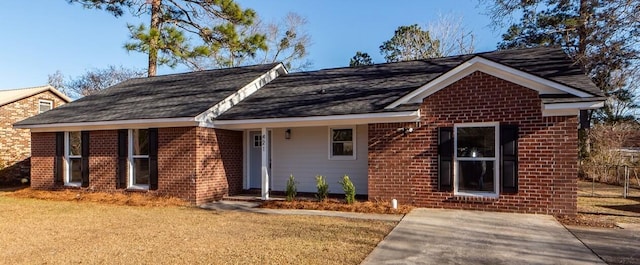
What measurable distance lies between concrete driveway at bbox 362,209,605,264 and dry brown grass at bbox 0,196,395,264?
388 millimetres

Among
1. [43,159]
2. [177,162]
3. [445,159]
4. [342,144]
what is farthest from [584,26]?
[43,159]

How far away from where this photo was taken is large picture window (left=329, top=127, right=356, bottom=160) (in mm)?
11734

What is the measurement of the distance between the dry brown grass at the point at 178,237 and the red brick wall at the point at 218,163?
57.7 inches

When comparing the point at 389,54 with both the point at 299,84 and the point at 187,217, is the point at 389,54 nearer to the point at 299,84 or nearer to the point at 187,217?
the point at 299,84

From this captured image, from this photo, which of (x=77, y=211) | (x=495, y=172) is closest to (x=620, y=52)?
(x=495, y=172)

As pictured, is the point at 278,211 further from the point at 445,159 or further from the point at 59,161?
the point at 59,161

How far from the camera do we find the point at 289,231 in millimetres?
7262

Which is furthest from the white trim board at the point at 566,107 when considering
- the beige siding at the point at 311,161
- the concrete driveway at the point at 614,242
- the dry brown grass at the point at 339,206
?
the beige siding at the point at 311,161

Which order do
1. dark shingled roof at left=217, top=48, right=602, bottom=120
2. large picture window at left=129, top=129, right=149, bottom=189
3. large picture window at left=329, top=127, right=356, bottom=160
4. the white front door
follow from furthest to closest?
the white front door → large picture window at left=129, top=129, right=149, bottom=189 → large picture window at left=329, top=127, right=356, bottom=160 → dark shingled roof at left=217, top=48, right=602, bottom=120

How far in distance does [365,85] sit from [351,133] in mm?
1502

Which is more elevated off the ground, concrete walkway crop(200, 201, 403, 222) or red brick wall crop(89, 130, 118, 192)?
red brick wall crop(89, 130, 118, 192)

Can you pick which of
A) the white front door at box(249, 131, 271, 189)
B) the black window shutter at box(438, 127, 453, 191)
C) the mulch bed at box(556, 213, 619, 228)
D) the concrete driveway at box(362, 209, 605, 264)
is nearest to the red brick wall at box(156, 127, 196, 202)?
the white front door at box(249, 131, 271, 189)

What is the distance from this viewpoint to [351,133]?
11789 millimetres

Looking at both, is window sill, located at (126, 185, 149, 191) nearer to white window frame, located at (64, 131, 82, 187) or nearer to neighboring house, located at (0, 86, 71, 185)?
white window frame, located at (64, 131, 82, 187)
